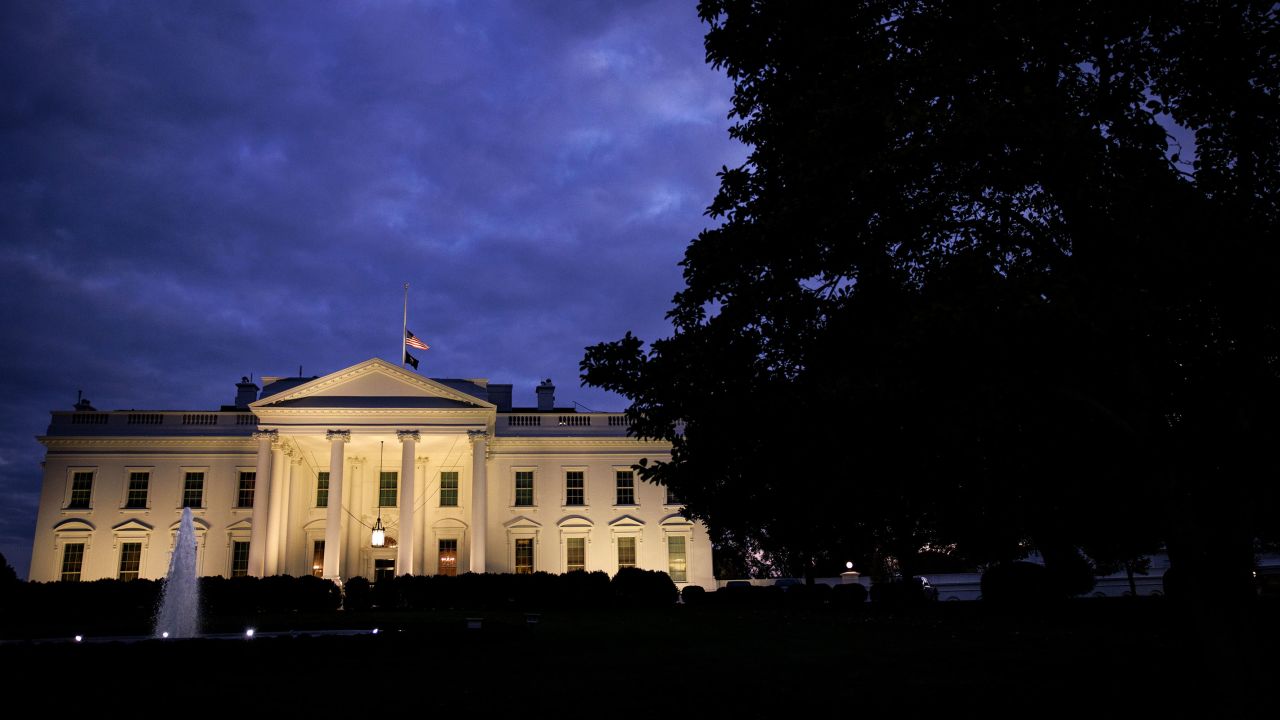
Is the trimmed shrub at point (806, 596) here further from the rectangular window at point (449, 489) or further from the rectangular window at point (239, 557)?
the rectangular window at point (239, 557)

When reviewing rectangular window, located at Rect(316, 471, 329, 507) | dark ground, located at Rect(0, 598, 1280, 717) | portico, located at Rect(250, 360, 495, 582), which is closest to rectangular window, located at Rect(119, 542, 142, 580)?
portico, located at Rect(250, 360, 495, 582)

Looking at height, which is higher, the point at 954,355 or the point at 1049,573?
the point at 954,355

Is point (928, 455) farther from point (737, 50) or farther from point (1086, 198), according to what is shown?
point (737, 50)

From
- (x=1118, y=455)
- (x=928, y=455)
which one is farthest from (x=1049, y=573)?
(x=928, y=455)

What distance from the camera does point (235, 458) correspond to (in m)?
41.8

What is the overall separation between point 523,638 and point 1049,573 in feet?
54.1

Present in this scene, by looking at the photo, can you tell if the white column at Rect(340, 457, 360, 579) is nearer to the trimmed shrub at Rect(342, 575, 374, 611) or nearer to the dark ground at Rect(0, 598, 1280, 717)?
the trimmed shrub at Rect(342, 575, 374, 611)

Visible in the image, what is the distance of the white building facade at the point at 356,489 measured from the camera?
38938 millimetres

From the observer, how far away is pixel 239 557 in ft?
134

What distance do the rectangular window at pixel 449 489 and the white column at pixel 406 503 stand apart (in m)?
4.59

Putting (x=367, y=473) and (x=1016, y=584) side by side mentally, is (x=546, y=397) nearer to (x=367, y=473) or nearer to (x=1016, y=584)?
(x=367, y=473)

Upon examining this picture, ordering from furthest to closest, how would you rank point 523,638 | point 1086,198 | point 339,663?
point 523,638
point 339,663
point 1086,198

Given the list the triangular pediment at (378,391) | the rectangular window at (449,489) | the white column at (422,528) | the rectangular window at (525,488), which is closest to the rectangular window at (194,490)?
the triangular pediment at (378,391)

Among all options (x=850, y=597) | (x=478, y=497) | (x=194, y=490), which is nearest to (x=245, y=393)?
(x=194, y=490)
